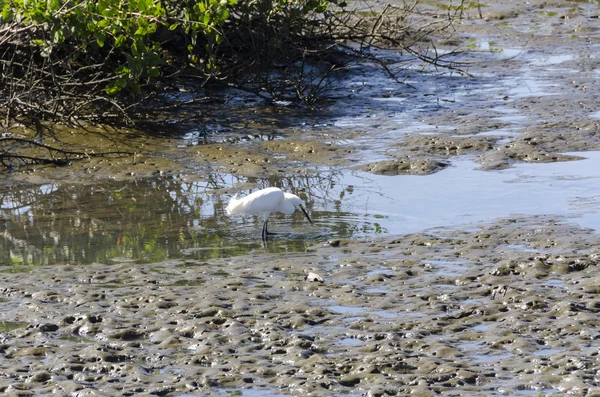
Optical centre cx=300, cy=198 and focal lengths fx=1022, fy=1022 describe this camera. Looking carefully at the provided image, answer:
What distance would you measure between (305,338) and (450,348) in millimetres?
733

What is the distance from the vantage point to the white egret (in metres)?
7.21

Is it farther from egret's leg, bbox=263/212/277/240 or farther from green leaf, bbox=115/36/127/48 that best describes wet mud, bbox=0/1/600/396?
green leaf, bbox=115/36/127/48

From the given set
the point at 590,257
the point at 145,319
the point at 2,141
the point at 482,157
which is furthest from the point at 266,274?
the point at 2,141

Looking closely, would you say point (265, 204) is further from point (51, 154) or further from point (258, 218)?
point (51, 154)

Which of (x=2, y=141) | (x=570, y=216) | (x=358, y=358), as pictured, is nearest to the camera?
(x=358, y=358)

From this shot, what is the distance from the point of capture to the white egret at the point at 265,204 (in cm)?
721

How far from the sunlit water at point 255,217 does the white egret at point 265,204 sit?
18cm

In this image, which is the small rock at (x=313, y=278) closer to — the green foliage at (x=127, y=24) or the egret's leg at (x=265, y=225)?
the egret's leg at (x=265, y=225)

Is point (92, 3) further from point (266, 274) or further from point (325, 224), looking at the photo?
point (266, 274)

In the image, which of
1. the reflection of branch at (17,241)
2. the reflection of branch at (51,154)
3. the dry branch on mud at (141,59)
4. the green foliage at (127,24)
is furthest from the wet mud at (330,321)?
the dry branch on mud at (141,59)

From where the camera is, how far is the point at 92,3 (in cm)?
924

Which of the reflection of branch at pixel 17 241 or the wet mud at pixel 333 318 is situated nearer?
the wet mud at pixel 333 318

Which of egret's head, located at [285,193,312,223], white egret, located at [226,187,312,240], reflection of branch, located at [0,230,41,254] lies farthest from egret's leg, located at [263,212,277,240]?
reflection of branch, located at [0,230,41,254]

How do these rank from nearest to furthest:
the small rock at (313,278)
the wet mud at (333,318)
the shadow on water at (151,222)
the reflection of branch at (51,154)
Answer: the wet mud at (333,318) → the small rock at (313,278) → the shadow on water at (151,222) → the reflection of branch at (51,154)
